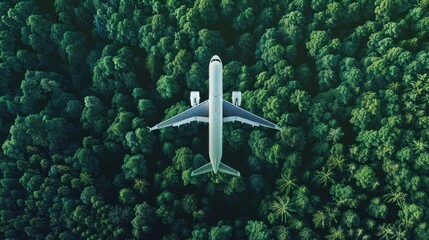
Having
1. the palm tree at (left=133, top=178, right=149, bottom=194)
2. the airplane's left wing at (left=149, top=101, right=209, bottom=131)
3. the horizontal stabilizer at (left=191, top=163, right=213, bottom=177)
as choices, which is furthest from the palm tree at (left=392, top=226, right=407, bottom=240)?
the palm tree at (left=133, top=178, right=149, bottom=194)

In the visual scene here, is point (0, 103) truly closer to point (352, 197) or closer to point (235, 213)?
point (235, 213)

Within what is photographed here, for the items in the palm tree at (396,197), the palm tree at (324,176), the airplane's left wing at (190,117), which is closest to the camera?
the airplane's left wing at (190,117)

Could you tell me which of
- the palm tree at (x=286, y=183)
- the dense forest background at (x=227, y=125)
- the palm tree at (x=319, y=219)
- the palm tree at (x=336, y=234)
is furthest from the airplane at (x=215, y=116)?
the palm tree at (x=336, y=234)

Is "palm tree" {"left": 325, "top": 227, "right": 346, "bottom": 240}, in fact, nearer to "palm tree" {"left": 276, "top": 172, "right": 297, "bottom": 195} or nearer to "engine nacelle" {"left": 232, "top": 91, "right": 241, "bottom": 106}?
"palm tree" {"left": 276, "top": 172, "right": 297, "bottom": 195}

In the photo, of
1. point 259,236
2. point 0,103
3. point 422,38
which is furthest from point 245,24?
point 0,103

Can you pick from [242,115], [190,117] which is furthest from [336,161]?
[190,117]

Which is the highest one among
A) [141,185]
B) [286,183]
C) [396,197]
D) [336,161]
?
[336,161]

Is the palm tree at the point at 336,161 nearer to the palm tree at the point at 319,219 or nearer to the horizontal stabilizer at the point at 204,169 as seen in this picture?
the palm tree at the point at 319,219

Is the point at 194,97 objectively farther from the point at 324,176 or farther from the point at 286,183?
the point at 324,176
